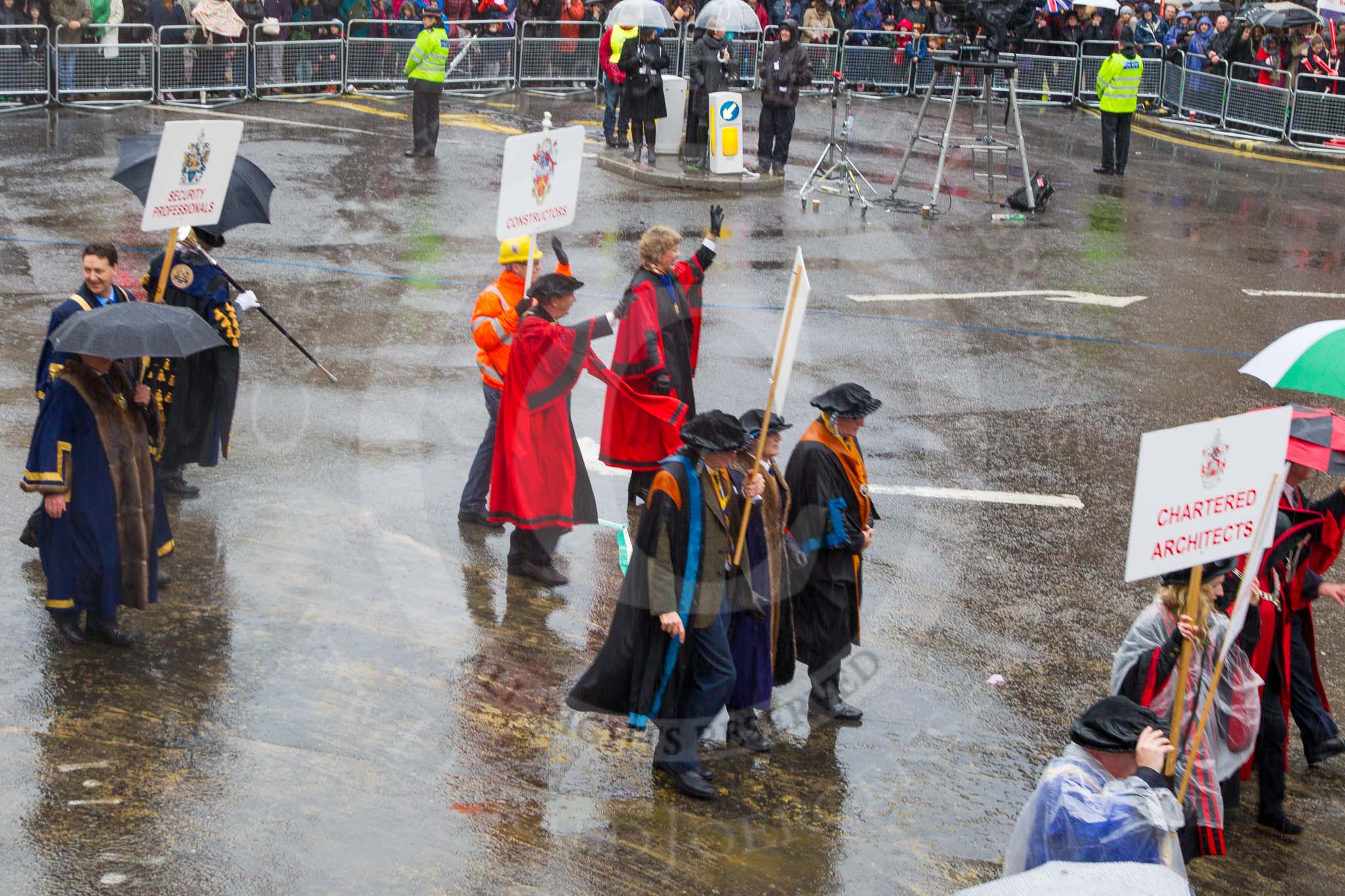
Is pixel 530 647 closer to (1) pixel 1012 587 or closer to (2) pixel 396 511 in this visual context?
(2) pixel 396 511

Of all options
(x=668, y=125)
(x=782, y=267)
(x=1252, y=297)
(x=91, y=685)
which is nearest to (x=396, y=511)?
(x=91, y=685)

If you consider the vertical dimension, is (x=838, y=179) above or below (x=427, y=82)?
below

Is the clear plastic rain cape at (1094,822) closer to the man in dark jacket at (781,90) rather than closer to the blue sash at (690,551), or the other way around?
the blue sash at (690,551)

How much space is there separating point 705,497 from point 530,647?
172 cm

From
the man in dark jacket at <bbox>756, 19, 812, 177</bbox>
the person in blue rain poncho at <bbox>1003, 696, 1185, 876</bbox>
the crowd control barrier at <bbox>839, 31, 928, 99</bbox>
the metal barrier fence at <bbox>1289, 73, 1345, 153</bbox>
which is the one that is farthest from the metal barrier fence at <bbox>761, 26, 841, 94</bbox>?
the person in blue rain poncho at <bbox>1003, 696, 1185, 876</bbox>

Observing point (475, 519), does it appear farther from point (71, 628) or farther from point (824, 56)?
point (824, 56)

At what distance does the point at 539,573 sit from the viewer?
8438mm

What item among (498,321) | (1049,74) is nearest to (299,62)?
(1049,74)

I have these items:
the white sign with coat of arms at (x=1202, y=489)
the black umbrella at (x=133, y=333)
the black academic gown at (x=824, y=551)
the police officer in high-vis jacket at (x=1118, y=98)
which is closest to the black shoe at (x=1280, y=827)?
the white sign with coat of arms at (x=1202, y=489)

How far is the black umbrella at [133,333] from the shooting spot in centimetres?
685

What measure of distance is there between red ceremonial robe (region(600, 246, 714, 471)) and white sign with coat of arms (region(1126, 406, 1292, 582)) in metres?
4.13

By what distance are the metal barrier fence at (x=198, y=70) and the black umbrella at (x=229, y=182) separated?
12553 millimetres

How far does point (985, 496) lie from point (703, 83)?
11.0 m

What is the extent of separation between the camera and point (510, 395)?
324 inches
